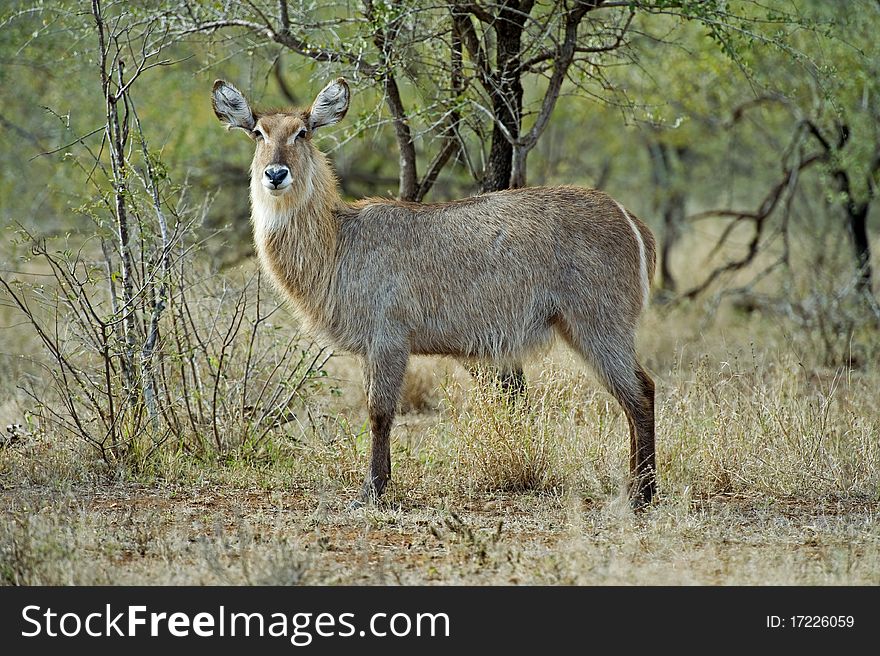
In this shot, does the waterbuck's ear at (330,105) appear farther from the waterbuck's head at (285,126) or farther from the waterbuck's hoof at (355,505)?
the waterbuck's hoof at (355,505)

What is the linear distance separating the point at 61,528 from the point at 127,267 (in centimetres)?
189

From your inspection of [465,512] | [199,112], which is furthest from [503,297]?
[199,112]

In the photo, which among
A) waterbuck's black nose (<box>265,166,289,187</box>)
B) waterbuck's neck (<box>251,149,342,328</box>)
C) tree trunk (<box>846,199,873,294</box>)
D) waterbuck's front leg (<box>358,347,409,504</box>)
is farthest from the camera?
tree trunk (<box>846,199,873,294</box>)

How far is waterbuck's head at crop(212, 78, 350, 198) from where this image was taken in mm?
5809

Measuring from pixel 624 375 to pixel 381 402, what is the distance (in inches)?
52.6

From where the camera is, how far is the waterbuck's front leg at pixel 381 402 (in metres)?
5.77

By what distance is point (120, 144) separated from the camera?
6336 mm

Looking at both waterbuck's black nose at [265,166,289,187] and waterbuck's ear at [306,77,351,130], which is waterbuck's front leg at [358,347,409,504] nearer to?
waterbuck's black nose at [265,166,289,187]

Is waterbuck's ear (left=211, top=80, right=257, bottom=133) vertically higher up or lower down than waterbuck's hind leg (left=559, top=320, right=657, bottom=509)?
higher up

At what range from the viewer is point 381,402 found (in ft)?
19.0

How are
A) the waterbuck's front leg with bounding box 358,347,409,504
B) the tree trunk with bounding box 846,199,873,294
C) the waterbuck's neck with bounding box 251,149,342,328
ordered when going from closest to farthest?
the waterbuck's front leg with bounding box 358,347,409,504, the waterbuck's neck with bounding box 251,149,342,328, the tree trunk with bounding box 846,199,873,294

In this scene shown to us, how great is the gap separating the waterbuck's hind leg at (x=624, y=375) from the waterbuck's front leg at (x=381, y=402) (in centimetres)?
99

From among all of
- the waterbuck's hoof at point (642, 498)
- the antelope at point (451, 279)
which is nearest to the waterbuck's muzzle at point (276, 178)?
the antelope at point (451, 279)

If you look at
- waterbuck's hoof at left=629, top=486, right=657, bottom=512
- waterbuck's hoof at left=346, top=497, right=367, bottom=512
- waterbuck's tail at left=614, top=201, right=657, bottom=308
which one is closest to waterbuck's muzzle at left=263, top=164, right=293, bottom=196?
waterbuck's hoof at left=346, top=497, right=367, bottom=512
